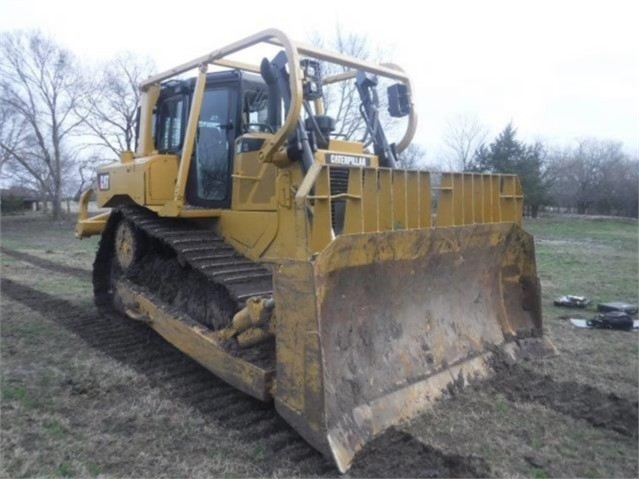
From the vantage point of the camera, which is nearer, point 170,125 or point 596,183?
point 170,125

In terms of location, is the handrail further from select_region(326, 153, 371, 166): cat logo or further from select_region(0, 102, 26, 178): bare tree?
select_region(0, 102, 26, 178): bare tree

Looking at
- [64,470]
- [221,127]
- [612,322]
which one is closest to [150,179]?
[221,127]

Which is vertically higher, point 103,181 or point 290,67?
point 290,67

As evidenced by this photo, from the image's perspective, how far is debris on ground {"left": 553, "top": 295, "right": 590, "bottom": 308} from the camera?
7.77 m

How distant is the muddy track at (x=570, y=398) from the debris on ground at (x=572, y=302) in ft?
11.1

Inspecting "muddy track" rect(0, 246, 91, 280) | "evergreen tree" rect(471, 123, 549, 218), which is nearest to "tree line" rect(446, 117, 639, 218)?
"evergreen tree" rect(471, 123, 549, 218)

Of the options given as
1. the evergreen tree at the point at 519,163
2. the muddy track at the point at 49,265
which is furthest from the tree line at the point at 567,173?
the muddy track at the point at 49,265

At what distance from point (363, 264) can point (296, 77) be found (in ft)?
4.67

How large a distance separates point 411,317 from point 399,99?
2.41 m

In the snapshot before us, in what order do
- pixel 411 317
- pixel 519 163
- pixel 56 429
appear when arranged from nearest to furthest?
pixel 56 429 → pixel 411 317 → pixel 519 163

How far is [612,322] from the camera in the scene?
21.4 ft

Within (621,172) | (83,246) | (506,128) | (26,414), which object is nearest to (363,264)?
(26,414)

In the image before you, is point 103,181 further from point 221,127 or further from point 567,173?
point 567,173

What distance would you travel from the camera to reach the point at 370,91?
5.70m
